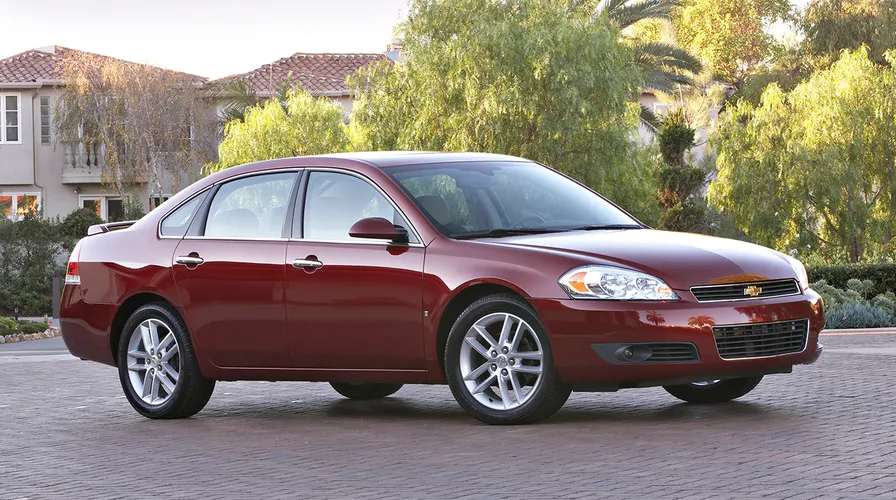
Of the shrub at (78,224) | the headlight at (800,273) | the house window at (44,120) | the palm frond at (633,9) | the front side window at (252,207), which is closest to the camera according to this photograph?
the headlight at (800,273)

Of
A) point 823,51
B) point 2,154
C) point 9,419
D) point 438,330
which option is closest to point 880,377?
point 438,330

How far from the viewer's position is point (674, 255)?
29.0 ft

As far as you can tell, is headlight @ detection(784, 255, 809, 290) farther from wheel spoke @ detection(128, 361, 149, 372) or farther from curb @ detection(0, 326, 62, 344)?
curb @ detection(0, 326, 62, 344)

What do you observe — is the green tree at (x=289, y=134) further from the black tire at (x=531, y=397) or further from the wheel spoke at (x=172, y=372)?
the black tire at (x=531, y=397)

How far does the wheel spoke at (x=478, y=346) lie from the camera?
29.4ft

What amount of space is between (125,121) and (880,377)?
45901 mm

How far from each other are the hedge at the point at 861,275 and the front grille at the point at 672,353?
1831 centimetres

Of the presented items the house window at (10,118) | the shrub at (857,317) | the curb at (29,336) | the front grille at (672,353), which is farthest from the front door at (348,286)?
the house window at (10,118)

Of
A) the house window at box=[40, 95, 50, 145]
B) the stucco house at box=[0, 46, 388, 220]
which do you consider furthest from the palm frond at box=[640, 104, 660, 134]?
the house window at box=[40, 95, 50, 145]

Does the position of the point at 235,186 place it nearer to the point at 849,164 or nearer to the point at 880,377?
the point at 880,377

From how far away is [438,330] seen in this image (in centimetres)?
920

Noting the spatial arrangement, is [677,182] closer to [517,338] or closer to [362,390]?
[362,390]

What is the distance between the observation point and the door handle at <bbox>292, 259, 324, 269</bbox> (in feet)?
31.9

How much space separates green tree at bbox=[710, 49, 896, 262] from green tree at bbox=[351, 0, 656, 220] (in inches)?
106
